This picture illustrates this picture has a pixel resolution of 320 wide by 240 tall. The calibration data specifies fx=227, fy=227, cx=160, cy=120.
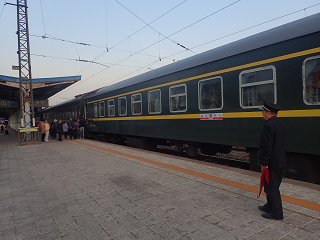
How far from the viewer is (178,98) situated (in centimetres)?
786

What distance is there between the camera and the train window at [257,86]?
5164 millimetres

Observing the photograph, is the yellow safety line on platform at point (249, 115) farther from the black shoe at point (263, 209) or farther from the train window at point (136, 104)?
the black shoe at point (263, 209)

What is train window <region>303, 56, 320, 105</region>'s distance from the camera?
173 inches

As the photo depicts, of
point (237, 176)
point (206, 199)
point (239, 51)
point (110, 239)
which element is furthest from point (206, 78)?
point (110, 239)

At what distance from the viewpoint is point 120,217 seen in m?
3.41

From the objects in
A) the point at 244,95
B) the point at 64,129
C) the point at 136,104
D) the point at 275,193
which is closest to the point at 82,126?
the point at 64,129

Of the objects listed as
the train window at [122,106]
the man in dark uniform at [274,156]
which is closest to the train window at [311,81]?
the man in dark uniform at [274,156]

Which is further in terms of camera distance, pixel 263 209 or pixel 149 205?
pixel 149 205

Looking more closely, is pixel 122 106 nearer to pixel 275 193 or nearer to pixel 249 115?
pixel 249 115

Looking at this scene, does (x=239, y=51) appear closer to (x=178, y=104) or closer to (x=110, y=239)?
(x=178, y=104)

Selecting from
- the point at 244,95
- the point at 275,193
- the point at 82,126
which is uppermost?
the point at 244,95

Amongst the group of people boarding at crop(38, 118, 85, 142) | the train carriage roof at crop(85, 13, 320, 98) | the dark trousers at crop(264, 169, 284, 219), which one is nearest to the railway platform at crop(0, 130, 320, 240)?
the dark trousers at crop(264, 169, 284, 219)

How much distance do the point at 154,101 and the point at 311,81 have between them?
5582mm

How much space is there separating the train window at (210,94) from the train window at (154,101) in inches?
88.0
